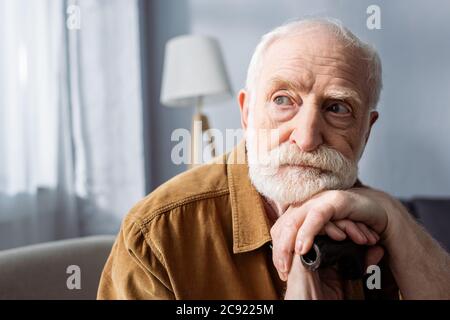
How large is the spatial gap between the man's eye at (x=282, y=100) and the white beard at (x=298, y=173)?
0.05 m

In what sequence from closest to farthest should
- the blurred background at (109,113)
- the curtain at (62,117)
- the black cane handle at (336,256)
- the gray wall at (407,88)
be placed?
1. the black cane handle at (336,256)
2. the gray wall at (407,88)
3. the blurred background at (109,113)
4. the curtain at (62,117)

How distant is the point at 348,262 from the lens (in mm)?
517

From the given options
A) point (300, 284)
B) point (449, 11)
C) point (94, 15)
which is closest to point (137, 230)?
point (300, 284)

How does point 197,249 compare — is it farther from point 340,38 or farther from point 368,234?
point 340,38

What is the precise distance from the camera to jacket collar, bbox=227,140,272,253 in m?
0.59

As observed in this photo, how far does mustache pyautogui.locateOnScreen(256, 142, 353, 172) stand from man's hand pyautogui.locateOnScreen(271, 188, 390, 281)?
34 millimetres

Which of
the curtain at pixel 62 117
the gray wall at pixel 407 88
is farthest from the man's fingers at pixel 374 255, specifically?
the curtain at pixel 62 117

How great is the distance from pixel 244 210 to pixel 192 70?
1.32 metres

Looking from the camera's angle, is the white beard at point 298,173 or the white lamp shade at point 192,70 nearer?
the white beard at point 298,173

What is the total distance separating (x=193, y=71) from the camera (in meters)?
1.87

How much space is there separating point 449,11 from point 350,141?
1.93ft

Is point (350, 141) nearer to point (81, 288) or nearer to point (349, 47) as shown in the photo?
point (349, 47)

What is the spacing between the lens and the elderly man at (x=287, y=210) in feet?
1.79

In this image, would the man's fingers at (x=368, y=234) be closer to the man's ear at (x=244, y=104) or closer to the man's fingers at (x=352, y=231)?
the man's fingers at (x=352, y=231)
